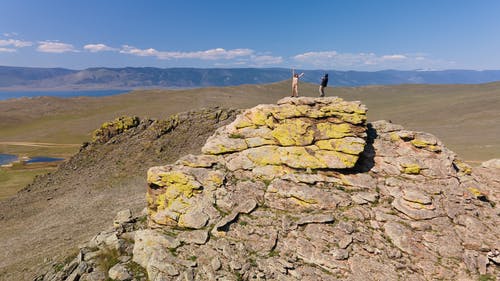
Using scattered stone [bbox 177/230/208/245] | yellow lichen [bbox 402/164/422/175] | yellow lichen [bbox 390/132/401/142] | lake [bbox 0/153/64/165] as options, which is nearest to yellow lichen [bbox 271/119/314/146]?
yellow lichen [bbox 402/164/422/175]

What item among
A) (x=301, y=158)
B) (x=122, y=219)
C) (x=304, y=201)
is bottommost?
(x=122, y=219)

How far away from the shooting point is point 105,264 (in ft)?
74.4

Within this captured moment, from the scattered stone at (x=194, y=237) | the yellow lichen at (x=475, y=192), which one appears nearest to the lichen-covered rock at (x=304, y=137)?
the scattered stone at (x=194, y=237)

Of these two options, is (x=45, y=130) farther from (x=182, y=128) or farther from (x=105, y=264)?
(x=105, y=264)

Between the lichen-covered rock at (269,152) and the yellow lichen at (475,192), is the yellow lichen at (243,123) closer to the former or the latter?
the lichen-covered rock at (269,152)

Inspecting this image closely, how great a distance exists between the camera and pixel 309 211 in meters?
23.7

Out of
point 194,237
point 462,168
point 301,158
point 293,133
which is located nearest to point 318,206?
point 301,158

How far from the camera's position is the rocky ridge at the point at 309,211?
2073cm

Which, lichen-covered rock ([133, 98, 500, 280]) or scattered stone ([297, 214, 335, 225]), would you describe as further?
scattered stone ([297, 214, 335, 225])

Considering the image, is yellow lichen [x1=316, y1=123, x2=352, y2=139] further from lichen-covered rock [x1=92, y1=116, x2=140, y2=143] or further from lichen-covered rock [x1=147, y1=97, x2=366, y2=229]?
lichen-covered rock [x1=92, y1=116, x2=140, y2=143]

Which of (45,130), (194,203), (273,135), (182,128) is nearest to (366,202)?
(273,135)

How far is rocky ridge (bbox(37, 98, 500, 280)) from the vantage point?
20.7 m

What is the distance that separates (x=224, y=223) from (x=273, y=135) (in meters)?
9.10

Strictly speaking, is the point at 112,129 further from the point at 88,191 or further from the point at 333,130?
the point at 333,130
